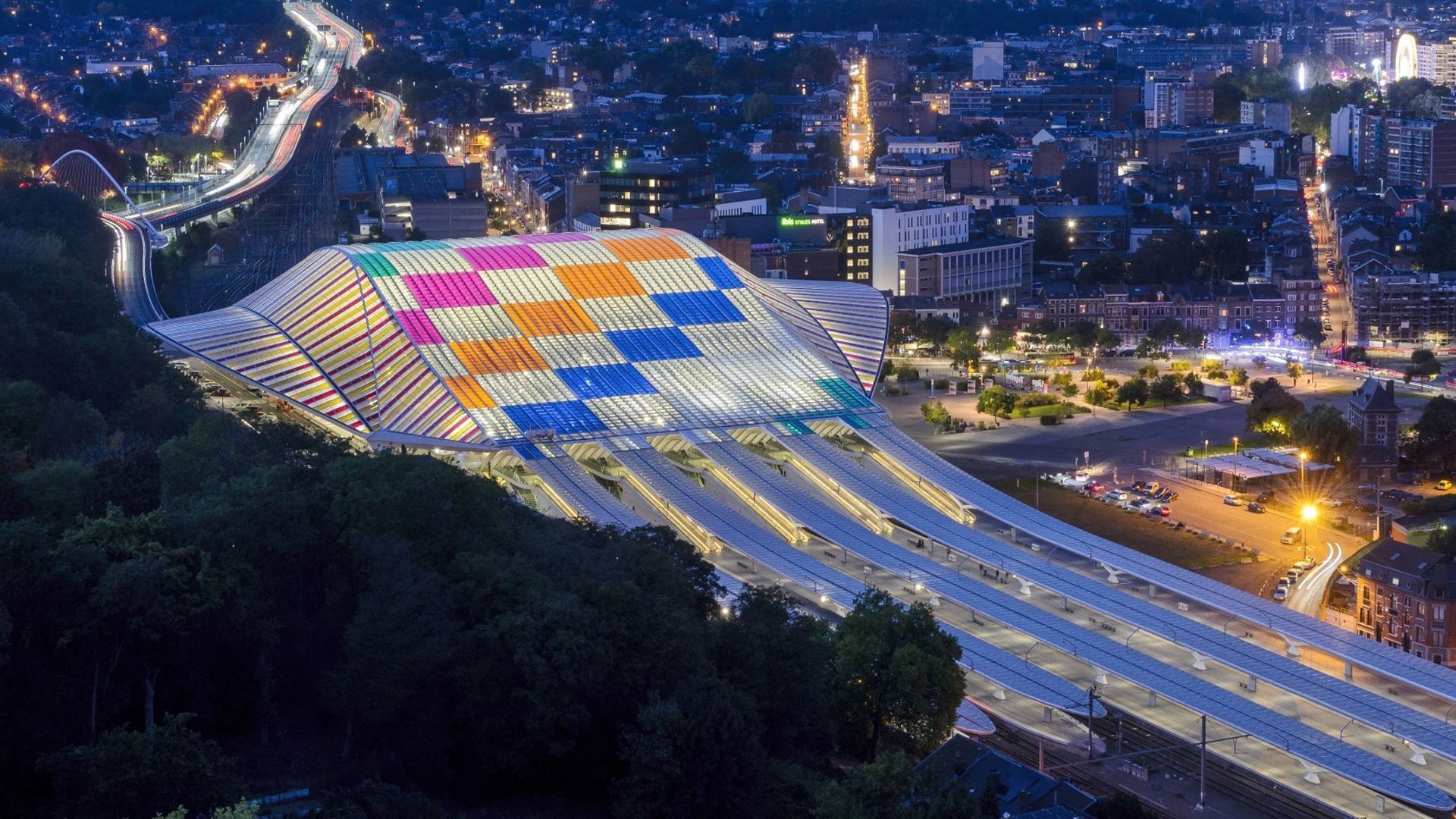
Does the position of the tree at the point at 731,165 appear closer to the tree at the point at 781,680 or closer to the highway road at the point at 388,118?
the highway road at the point at 388,118

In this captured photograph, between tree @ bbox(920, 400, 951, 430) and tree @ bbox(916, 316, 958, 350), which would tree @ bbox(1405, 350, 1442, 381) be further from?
tree @ bbox(920, 400, 951, 430)

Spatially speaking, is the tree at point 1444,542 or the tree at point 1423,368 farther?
the tree at point 1423,368

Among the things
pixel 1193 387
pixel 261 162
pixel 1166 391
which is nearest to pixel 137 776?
pixel 1166 391

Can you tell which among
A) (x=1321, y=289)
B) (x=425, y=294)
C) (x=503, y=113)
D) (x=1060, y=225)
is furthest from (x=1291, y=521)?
(x=503, y=113)

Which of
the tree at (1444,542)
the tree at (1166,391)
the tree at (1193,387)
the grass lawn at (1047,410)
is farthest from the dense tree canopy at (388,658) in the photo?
the tree at (1193,387)

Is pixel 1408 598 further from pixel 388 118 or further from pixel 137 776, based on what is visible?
pixel 388 118

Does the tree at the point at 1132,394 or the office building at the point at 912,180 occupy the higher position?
the office building at the point at 912,180

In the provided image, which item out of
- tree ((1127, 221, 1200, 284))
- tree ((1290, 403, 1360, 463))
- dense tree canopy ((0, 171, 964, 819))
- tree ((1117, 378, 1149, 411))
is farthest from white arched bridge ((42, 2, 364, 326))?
tree ((1127, 221, 1200, 284))
